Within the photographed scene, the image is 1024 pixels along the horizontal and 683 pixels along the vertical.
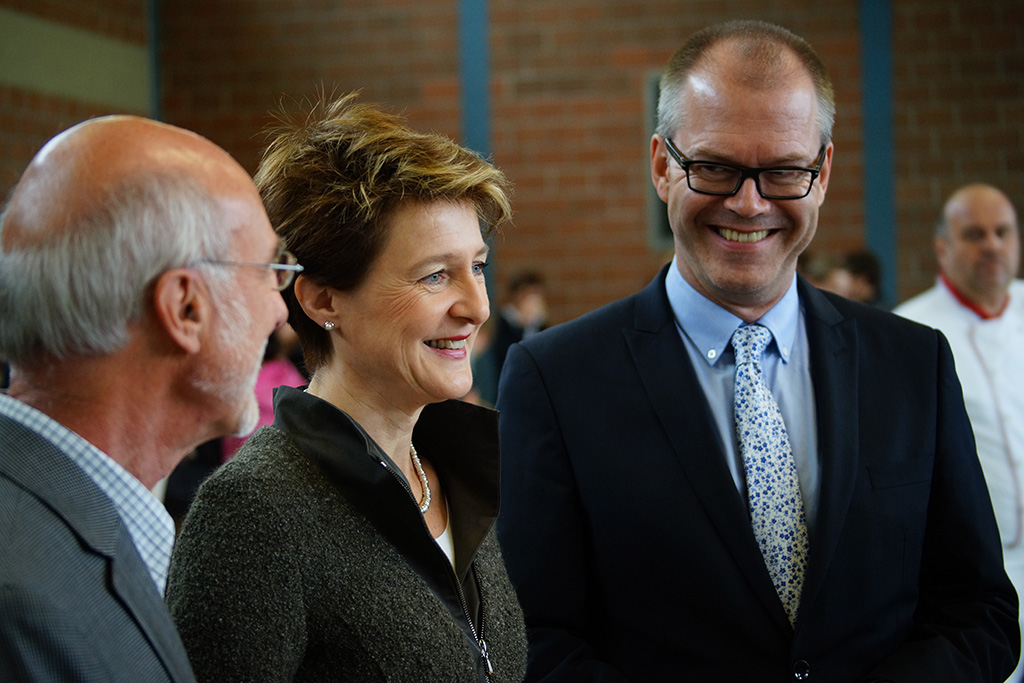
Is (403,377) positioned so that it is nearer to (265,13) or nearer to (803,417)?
(803,417)

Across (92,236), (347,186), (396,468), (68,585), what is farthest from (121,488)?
(347,186)

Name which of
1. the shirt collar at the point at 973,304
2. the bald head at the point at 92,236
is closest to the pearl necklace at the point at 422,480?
the bald head at the point at 92,236

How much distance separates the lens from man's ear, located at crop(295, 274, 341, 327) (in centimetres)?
144

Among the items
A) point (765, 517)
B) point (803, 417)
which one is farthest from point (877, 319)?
point (765, 517)

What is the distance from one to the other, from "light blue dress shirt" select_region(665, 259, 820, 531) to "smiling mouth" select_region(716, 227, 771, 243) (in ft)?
0.39

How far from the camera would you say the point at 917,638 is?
5.36 feet

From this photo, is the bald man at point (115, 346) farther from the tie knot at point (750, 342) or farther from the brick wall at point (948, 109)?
the brick wall at point (948, 109)

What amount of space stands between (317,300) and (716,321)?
0.68 m

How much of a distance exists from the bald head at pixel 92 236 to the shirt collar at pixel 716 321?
0.93m

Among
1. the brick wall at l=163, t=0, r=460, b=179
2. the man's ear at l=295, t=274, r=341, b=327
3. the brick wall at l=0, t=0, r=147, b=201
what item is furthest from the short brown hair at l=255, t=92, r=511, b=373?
the brick wall at l=163, t=0, r=460, b=179

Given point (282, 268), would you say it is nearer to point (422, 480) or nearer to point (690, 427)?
point (422, 480)

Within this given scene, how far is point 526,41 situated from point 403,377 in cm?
607

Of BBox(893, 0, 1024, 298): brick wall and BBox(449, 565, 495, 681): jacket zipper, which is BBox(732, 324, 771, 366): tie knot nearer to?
BBox(449, 565, 495, 681): jacket zipper

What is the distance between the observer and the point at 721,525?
155 cm
